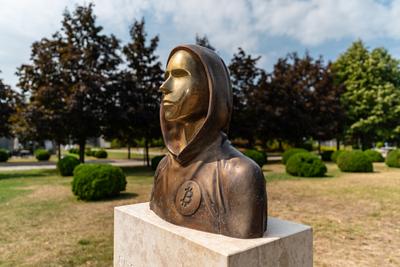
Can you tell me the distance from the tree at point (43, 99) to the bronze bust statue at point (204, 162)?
12.4 metres

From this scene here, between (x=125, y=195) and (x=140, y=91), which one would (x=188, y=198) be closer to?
(x=125, y=195)

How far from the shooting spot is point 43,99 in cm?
1409

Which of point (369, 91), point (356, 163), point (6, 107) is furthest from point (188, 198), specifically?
point (369, 91)

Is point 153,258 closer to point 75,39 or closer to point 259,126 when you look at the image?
point 75,39

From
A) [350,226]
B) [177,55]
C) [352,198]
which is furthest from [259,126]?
[177,55]

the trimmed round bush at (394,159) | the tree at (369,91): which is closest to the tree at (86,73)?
the trimmed round bush at (394,159)

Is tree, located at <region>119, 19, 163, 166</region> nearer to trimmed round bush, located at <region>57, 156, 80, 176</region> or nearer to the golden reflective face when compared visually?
trimmed round bush, located at <region>57, 156, 80, 176</region>

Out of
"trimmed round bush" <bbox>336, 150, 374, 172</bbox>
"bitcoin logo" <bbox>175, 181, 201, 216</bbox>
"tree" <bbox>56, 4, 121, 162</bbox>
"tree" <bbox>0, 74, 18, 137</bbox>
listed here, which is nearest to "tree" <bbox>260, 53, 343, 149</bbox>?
"trimmed round bush" <bbox>336, 150, 374, 172</bbox>

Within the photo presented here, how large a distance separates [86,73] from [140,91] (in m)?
3.07

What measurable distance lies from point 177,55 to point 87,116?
12.5m

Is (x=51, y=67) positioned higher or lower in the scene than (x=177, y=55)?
higher

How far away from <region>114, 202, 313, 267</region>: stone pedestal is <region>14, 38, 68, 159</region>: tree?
39.2ft

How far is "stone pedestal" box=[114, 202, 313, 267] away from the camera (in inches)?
92.2

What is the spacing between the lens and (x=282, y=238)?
105 inches
